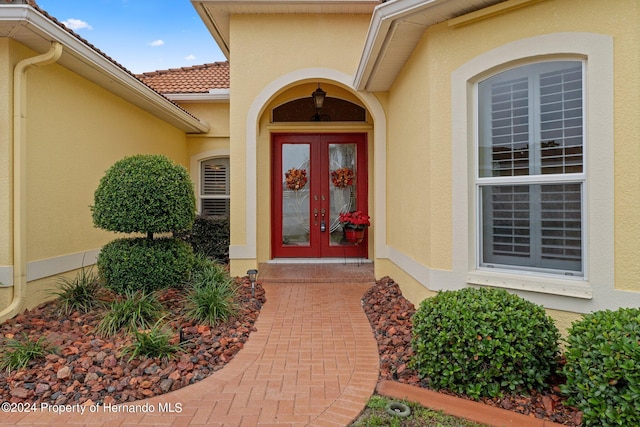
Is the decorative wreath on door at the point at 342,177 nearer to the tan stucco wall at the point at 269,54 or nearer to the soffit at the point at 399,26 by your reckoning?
the tan stucco wall at the point at 269,54

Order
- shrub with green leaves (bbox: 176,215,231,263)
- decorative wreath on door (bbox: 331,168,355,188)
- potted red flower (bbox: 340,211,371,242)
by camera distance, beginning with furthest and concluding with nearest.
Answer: shrub with green leaves (bbox: 176,215,231,263) → decorative wreath on door (bbox: 331,168,355,188) → potted red flower (bbox: 340,211,371,242)

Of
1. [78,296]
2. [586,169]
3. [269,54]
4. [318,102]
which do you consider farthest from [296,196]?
[586,169]

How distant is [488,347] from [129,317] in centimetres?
385

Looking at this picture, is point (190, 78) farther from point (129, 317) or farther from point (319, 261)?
point (129, 317)

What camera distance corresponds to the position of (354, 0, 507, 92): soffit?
3.87 meters

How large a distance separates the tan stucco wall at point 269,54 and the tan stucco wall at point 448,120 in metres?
1.43

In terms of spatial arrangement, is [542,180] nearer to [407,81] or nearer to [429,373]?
[429,373]

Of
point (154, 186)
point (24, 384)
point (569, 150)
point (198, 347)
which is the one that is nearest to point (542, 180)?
point (569, 150)

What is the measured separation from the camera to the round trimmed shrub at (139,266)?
4.92m

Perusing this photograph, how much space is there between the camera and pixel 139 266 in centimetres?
494

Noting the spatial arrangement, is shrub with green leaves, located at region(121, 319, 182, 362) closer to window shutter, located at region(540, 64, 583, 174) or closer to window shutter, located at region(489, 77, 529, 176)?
window shutter, located at region(489, 77, 529, 176)

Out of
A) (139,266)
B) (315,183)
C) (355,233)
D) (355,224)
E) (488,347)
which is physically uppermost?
(315,183)

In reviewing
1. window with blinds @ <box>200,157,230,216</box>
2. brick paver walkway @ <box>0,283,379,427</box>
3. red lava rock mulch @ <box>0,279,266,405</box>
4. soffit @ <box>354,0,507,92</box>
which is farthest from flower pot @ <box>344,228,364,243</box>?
window with blinds @ <box>200,157,230,216</box>

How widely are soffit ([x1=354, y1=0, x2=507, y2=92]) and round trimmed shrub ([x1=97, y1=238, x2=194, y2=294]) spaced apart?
4.02 m
